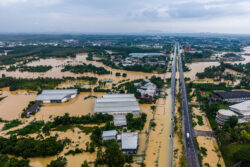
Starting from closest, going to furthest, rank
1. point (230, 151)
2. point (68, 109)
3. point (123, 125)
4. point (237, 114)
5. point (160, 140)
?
point (230, 151) → point (160, 140) → point (123, 125) → point (237, 114) → point (68, 109)

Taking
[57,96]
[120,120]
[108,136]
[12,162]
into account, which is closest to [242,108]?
[120,120]

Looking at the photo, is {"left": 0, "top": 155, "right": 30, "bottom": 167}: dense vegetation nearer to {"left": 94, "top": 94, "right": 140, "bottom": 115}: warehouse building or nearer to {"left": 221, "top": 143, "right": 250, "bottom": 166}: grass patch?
{"left": 94, "top": 94, "right": 140, "bottom": 115}: warehouse building

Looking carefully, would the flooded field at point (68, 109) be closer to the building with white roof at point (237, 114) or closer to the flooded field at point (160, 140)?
the flooded field at point (160, 140)

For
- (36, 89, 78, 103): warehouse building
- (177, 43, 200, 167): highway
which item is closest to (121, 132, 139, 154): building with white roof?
(177, 43, 200, 167): highway

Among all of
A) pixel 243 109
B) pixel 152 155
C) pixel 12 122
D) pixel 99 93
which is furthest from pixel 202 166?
pixel 12 122

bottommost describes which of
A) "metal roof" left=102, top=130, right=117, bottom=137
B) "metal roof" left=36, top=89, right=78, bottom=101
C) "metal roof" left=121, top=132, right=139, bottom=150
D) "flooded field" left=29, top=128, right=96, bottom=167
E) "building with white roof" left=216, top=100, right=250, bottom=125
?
"flooded field" left=29, top=128, right=96, bottom=167

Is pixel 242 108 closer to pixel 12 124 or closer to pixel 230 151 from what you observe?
pixel 230 151

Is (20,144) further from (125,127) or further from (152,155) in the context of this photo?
(152,155)
